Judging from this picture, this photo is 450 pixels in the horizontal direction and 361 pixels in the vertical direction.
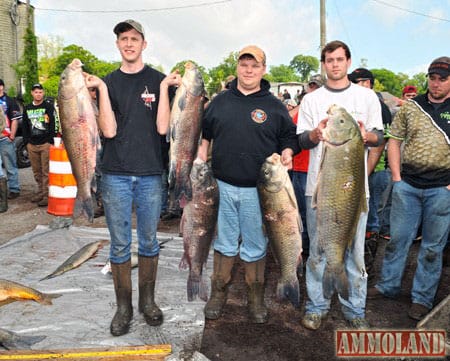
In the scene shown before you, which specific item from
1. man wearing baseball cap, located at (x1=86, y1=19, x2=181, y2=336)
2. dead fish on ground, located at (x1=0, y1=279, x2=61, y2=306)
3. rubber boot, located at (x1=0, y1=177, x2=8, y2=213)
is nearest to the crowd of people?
man wearing baseball cap, located at (x1=86, y1=19, x2=181, y2=336)

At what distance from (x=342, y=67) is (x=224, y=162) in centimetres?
138

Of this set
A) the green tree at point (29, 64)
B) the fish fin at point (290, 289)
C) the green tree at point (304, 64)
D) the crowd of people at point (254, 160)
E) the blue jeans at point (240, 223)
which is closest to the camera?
the crowd of people at point (254, 160)

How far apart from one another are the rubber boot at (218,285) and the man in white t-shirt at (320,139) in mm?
816

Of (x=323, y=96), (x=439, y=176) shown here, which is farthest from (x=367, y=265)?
(x=323, y=96)

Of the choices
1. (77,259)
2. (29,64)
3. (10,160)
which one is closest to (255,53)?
(77,259)

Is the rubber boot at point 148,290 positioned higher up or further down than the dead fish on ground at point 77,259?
higher up

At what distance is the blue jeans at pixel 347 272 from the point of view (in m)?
3.85

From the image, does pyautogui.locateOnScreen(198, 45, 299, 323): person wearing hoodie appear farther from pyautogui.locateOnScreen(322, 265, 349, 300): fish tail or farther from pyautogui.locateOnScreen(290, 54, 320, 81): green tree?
pyautogui.locateOnScreen(290, 54, 320, 81): green tree

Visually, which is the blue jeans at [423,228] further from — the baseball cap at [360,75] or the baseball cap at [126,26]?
the baseball cap at [126,26]

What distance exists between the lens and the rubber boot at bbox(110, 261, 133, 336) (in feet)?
12.5

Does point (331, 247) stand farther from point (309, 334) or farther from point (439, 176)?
point (439, 176)

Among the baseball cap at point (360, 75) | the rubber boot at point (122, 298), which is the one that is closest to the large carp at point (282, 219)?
the rubber boot at point (122, 298)

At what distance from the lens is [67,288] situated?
4828mm

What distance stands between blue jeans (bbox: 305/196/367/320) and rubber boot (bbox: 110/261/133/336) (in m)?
1.74
